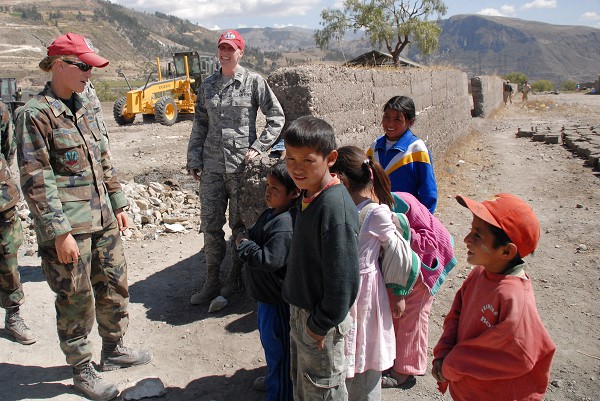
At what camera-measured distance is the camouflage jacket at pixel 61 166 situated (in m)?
2.47

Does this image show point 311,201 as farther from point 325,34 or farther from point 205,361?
point 325,34

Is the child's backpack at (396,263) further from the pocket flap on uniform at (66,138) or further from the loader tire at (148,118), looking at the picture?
the loader tire at (148,118)

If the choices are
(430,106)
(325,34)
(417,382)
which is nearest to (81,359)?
(417,382)

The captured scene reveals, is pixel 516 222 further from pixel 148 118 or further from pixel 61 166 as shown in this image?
pixel 148 118

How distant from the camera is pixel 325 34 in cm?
3653

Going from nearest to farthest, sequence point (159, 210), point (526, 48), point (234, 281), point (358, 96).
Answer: point (234, 281) < point (358, 96) < point (159, 210) < point (526, 48)

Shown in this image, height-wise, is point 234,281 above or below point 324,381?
below

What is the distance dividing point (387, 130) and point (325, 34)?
35.3 m

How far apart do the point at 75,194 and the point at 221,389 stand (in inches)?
54.3

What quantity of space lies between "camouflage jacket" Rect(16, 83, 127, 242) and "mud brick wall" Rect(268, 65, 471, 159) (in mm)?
1635

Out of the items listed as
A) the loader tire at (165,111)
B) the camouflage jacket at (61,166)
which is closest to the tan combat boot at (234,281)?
the camouflage jacket at (61,166)

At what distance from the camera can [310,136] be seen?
1.84 metres

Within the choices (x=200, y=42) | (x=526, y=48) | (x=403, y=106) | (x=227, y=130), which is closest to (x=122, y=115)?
(x=227, y=130)

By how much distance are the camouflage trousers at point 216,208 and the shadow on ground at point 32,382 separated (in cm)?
127
